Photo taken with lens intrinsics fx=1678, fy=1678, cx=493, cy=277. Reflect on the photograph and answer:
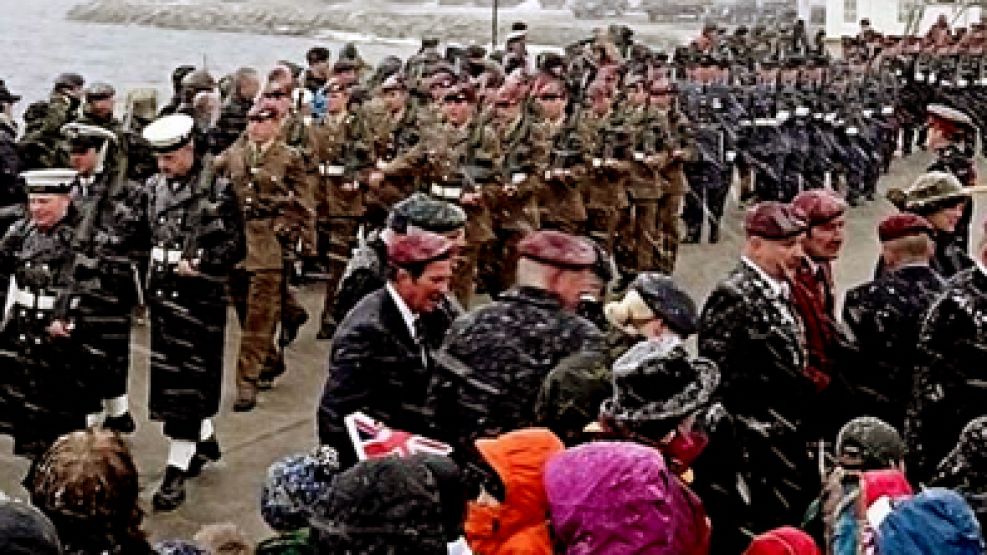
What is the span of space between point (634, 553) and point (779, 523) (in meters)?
2.26

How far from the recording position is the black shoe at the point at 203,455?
786cm

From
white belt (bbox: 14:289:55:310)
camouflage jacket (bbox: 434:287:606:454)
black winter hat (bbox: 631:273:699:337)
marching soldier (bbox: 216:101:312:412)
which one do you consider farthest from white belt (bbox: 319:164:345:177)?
camouflage jacket (bbox: 434:287:606:454)

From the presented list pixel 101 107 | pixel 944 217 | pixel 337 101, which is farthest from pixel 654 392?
pixel 337 101

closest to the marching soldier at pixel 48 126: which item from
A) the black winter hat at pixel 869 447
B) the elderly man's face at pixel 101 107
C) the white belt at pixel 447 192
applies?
the elderly man's face at pixel 101 107

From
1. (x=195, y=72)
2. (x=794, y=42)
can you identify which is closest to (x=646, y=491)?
(x=195, y=72)

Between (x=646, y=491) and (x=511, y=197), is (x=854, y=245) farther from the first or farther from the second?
(x=646, y=491)

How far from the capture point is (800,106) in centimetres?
1673

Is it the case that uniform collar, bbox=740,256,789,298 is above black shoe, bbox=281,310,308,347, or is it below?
above

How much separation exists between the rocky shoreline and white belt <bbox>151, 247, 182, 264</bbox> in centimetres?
3893

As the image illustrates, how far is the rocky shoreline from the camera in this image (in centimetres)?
5194

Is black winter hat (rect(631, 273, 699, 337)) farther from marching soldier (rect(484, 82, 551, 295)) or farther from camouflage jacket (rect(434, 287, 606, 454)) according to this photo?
marching soldier (rect(484, 82, 551, 295))

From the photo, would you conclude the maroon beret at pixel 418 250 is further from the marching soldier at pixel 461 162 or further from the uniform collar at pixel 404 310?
the marching soldier at pixel 461 162

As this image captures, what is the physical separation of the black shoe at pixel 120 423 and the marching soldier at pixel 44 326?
497 millimetres

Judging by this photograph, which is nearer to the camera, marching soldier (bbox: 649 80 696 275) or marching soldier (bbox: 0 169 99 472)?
marching soldier (bbox: 0 169 99 472)
